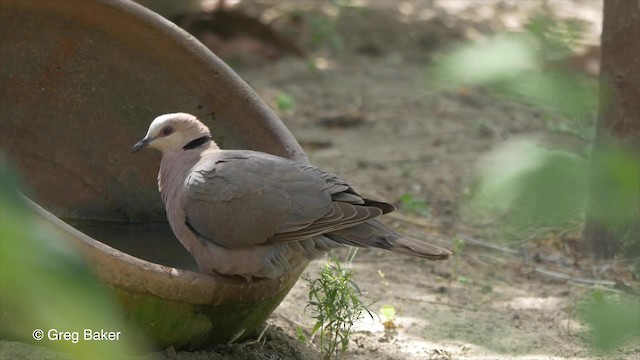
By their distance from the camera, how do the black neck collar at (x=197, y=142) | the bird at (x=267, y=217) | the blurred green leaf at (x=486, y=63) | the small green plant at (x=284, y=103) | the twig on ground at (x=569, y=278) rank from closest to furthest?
1. the blurred green leaf at (x=486, y=63)
2. the bird at (x=267, y=217)
3. the black neck collar at (x=197, y=142)
4. the twig on ground at (x=569, y=278)
5. the small green plant at (x=284, y=103)

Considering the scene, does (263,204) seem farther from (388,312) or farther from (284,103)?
(284,103)

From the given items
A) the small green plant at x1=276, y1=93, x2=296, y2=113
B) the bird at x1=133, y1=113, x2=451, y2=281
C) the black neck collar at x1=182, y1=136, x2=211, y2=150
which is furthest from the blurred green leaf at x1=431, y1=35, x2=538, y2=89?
the small green plant at x1=276, y1=93, x2=296, y2=113

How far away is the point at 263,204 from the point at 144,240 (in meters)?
0.84

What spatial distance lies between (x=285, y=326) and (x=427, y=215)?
1740mm

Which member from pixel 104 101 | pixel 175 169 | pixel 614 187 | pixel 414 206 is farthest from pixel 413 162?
pixel 614 187

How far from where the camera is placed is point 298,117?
20.9 ft

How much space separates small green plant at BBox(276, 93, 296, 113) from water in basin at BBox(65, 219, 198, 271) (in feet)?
8.54

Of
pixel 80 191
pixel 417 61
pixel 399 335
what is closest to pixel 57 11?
pixel 80 191

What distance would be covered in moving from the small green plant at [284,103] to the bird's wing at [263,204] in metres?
→ 3.27

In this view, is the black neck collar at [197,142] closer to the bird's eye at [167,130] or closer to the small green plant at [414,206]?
the bird's eye at [167,130]

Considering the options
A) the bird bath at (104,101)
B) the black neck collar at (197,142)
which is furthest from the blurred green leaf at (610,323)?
the black neck collar at (197,142)

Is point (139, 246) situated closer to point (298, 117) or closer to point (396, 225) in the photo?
point (396, 225)

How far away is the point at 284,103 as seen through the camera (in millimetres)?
6160

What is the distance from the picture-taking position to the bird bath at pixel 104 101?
3.40 m
